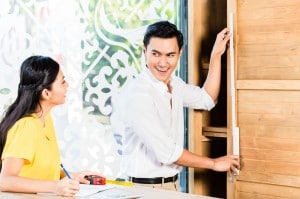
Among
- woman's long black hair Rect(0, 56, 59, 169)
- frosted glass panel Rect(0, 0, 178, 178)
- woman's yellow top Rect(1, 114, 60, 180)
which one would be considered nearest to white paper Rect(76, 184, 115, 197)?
woman's yellow top Rect(1, 114, 60, 180)

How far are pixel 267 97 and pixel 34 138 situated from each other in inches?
40.4

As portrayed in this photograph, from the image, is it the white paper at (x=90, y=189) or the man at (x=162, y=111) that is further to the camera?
the man at (x=162, y=111)

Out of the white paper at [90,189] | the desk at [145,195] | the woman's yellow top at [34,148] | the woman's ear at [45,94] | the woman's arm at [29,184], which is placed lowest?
the desk at [145,195]

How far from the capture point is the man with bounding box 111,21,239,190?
2559 mm

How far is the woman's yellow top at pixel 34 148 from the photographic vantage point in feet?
7.02

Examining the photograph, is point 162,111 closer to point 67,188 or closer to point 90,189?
point 90,189

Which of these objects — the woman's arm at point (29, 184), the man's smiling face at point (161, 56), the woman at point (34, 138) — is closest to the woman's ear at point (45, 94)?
the woman at point (34, 138)

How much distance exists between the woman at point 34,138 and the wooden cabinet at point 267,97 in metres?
0.77

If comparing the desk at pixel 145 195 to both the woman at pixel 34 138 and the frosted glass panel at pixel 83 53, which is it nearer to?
the woman at pixel 34 138

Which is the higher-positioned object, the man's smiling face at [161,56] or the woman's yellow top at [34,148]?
the man's smiling face at [161,56]

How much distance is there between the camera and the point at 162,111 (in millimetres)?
2693

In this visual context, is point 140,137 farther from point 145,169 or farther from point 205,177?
point 205,177

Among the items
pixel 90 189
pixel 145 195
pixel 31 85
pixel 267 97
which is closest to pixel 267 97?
pixel 267 97

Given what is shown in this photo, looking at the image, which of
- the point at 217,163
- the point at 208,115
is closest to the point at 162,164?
the point at 217,163
